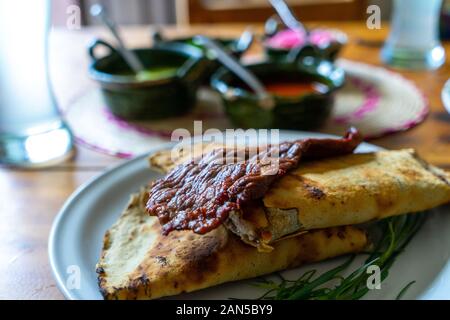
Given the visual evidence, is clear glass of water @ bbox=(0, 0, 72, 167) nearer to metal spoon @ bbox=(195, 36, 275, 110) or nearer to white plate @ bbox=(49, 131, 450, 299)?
white plate @ bbox=(49, 131, 450, 299)

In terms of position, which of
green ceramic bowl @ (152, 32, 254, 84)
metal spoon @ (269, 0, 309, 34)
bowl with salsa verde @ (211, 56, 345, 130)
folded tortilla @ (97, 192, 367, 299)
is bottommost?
folded tortilla @ (97, 192, 367, 299)

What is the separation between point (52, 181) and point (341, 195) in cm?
68

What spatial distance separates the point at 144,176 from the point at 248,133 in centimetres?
28

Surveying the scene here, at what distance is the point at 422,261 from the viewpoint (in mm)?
874

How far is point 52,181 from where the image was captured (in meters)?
1.24

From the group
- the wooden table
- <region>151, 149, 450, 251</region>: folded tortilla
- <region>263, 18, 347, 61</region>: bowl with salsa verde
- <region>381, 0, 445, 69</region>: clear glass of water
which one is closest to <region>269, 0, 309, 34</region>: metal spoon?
<region>263, 18, 347, 61</region>: bowl with salsa verde

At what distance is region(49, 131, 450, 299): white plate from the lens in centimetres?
81

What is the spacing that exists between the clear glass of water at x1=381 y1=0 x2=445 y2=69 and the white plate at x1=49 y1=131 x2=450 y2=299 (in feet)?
3.41

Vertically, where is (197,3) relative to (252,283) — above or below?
above

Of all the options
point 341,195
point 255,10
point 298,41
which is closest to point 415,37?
point 298,41

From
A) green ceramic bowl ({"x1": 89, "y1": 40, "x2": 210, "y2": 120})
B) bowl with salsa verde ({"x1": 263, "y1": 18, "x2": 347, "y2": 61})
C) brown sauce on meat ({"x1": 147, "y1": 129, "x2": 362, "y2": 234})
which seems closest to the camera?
brown sauce on meat ({"x1": 147, "y1": 129, "x2": 362, "y2": 234})

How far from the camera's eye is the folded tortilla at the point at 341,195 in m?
0.80

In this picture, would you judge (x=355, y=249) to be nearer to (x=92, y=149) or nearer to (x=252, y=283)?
(x=252, y=283)

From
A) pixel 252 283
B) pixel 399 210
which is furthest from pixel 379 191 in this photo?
pixel 252 283
